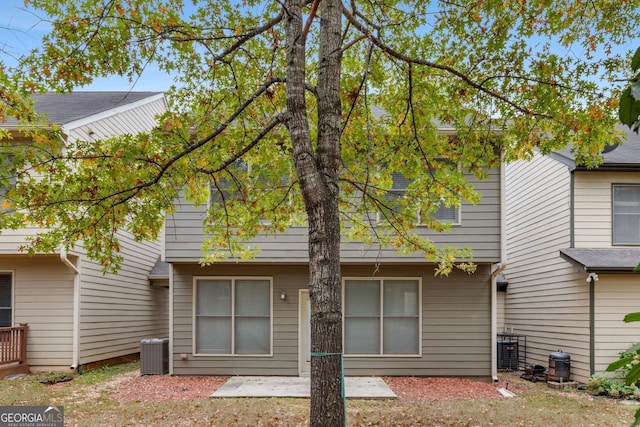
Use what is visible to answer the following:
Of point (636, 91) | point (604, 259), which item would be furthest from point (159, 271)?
point (636, 91)

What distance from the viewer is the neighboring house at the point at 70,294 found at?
11352 mm

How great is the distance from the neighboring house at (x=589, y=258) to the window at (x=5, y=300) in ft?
40.3

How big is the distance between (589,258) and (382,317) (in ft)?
14.4

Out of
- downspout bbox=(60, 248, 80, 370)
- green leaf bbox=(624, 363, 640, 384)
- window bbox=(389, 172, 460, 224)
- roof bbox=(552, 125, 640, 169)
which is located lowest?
downspout bbox=(60, 248, 80, 370)

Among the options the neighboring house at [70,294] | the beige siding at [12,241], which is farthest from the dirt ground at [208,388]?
the beige siding at [12,241]

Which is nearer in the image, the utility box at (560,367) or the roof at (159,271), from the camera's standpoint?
the utility box at (560,367)

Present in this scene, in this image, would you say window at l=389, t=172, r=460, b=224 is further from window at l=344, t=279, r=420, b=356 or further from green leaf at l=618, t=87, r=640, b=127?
green leaf at l=618, t=87, r=640, b=127

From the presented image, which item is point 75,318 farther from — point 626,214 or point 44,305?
point 626,214

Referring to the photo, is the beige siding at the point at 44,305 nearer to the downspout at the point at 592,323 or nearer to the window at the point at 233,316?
the window at the point at 233,316

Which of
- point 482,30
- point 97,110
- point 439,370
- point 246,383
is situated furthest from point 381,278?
point 97,110

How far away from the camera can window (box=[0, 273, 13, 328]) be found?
1165 cm

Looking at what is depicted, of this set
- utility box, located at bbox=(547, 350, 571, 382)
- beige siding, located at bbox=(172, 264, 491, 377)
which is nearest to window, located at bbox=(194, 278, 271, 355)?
beige siding, located at bbox=(172, 264, 491, 377)

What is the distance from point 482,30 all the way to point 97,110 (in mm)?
10123

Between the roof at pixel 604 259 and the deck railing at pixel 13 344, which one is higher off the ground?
the roof at pixel 604 259
